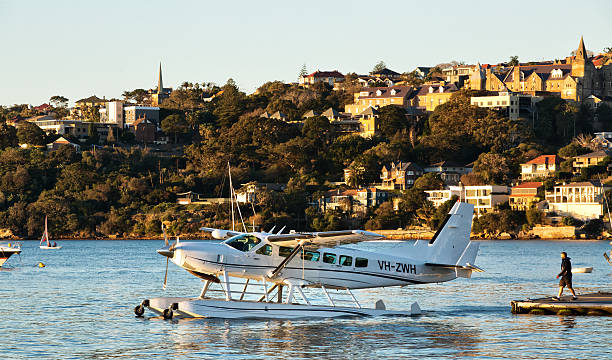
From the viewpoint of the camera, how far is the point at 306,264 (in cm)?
2508

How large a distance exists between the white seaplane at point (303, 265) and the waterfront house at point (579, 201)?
86.9m

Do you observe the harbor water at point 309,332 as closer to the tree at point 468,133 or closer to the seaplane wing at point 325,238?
the seaplane wing at point 325,238

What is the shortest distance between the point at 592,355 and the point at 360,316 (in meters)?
7.15

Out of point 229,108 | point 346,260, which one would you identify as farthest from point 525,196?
point 346,260

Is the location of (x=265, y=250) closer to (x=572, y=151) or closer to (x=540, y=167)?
(x=540, y=167)

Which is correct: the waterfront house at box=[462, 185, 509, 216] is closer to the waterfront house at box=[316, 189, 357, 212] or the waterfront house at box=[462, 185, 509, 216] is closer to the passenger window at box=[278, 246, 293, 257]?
the waterfront house at box=[316, 189, 357, 212]

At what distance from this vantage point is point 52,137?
508ft

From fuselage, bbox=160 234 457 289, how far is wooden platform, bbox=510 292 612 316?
7.09 feet

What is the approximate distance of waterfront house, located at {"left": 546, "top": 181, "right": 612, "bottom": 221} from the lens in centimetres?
10962

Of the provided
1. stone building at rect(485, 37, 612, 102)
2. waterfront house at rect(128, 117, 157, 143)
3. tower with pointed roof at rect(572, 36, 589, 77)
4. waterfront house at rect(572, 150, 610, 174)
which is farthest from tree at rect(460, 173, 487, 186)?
waterfront house at rect(128, 117, 157, 143)

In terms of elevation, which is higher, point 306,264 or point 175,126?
point 175,126

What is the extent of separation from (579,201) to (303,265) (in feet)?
301

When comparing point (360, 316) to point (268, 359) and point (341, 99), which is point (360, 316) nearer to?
point (268, 359)

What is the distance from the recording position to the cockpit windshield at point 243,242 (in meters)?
24.6
